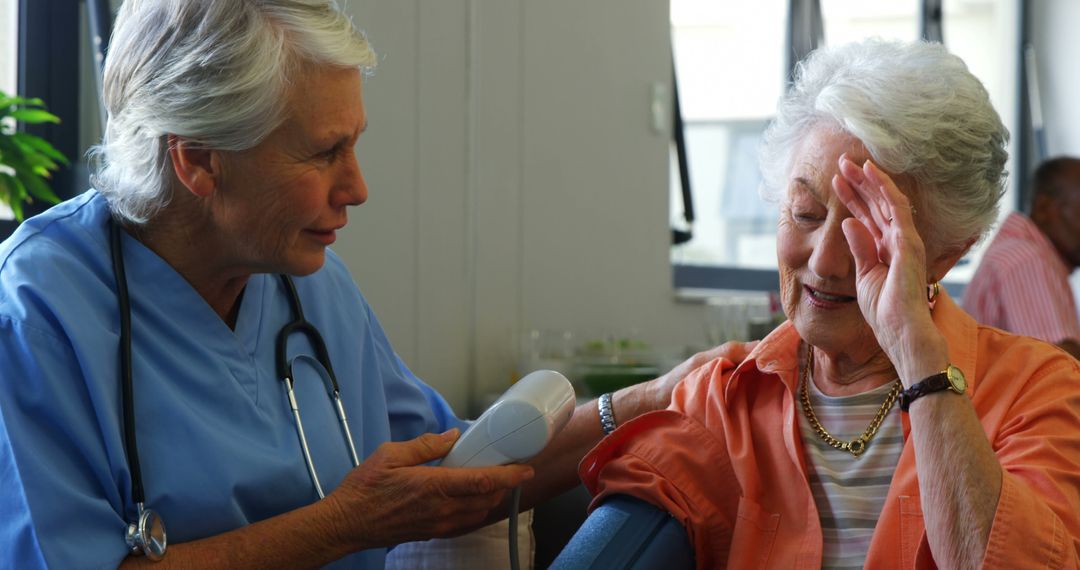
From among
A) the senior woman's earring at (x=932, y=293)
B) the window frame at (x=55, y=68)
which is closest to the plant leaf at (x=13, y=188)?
the window frame at (x=55, y=68)

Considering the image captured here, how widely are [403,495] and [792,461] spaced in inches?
21.7

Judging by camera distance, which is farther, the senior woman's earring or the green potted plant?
the green potted plant

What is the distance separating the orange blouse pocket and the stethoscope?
21.7 inches

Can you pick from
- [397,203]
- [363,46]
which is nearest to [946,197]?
[363,46]

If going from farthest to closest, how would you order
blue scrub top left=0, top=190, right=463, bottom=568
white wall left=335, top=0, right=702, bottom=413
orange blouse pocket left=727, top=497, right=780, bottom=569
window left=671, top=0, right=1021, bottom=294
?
window left=671, top=0, right=1021, bottom=294 < white wall left=335, top=0, right=702, bottom=413 < orange blouse pocket left=727, top=497, right=780, bottom=569 < blue scrub top left=0, top=190, right=463, bottom=568

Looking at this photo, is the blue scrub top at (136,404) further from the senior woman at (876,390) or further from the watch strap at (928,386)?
the watch strap at (928,386)

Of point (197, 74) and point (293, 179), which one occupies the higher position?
point (197, 74)

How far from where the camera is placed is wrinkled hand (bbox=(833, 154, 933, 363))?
1.47 metres

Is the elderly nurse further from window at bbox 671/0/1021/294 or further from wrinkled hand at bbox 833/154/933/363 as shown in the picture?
window at bbox 671/0/1021/294

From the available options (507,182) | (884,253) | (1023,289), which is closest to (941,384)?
(884,253)

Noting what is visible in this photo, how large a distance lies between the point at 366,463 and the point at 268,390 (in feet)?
0.63

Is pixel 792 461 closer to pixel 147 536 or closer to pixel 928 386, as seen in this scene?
pixel 928 386

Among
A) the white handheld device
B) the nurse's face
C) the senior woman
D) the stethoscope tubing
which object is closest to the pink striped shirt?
Answer: the senior woman

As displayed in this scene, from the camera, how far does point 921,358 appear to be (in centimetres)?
143
